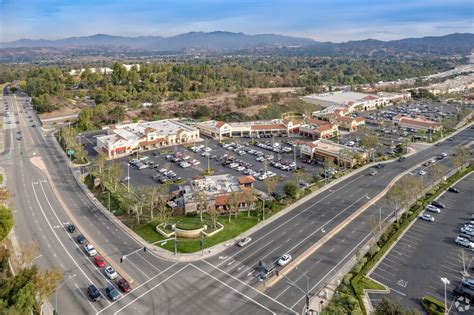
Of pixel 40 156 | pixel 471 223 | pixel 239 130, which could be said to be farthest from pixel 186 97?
pixel 471 223

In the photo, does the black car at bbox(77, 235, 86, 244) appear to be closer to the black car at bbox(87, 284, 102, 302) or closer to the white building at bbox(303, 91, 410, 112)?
the black car at bbox(87, 284, 102, 302)

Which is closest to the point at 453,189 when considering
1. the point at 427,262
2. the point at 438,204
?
the point at 438,204

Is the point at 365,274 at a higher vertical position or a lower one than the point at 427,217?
lower

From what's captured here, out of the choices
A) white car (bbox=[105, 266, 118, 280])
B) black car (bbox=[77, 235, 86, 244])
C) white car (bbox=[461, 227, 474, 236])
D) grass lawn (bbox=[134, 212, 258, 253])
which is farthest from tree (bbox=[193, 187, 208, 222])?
white car (bbox=[461, 227, 474, 236])

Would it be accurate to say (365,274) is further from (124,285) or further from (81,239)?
(81,239)

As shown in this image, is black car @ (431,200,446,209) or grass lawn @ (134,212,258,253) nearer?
grass lawn @ (134,212,258,253)

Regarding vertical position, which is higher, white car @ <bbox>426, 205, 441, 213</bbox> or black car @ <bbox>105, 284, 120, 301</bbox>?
white car @ <bbox>426, 205, 441, 213</bbox>

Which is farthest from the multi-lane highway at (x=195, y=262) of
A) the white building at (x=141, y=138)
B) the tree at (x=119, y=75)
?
the tree at (x=119, y=75)

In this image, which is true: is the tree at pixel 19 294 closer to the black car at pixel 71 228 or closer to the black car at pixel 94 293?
the black car at pixel 94 293
